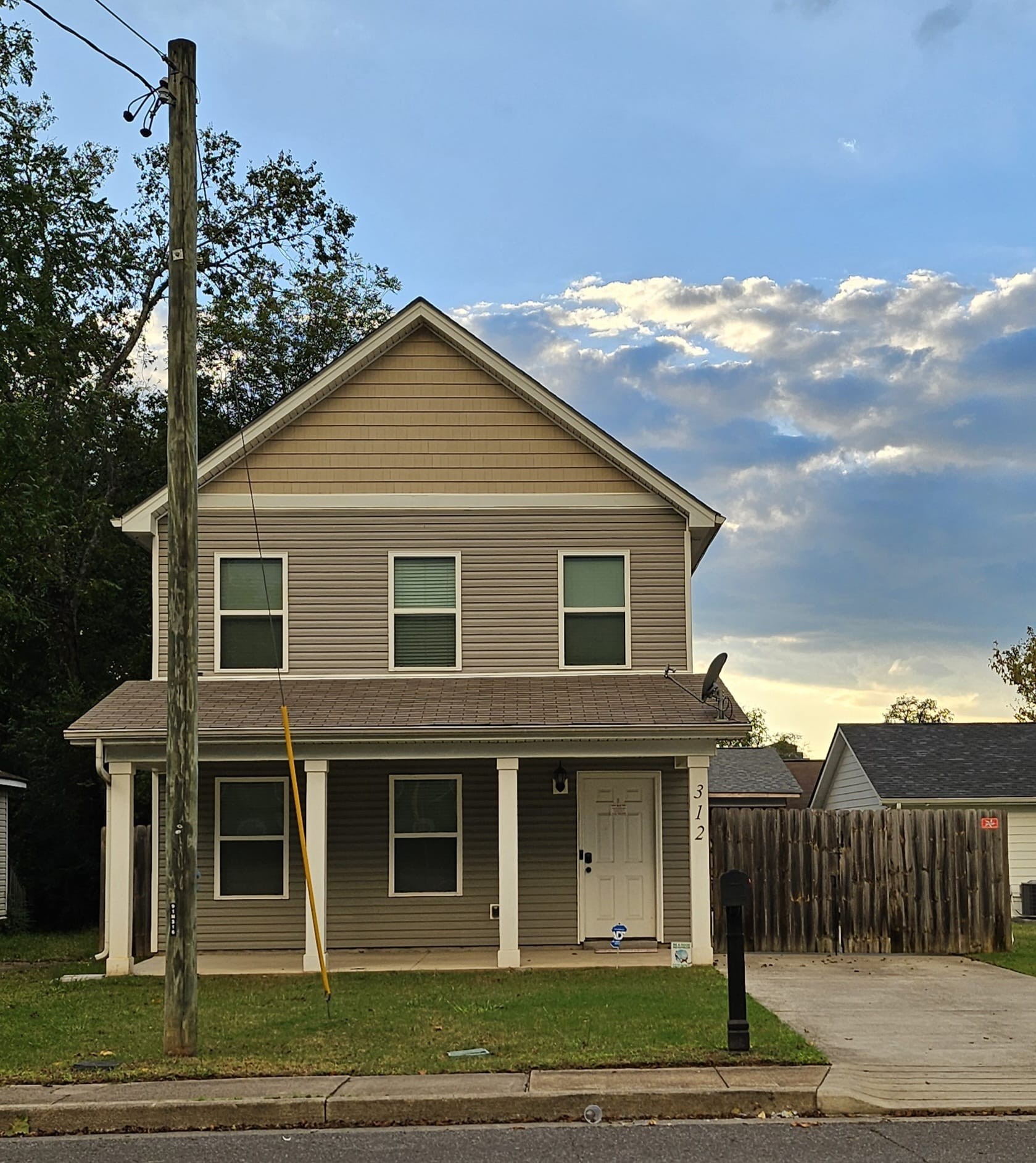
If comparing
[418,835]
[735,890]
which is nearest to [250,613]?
[418,835]

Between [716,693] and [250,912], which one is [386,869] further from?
[716,693]

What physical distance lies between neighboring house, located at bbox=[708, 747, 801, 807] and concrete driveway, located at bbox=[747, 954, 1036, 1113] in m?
18.3

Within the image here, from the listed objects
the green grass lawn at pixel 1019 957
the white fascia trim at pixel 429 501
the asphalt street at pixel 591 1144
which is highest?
the white fascia trim at pixel 429 501

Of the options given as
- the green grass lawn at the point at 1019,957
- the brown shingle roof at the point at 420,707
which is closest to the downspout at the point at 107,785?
the brown shingle roof at the point at 420,707

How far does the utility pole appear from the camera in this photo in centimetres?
1034

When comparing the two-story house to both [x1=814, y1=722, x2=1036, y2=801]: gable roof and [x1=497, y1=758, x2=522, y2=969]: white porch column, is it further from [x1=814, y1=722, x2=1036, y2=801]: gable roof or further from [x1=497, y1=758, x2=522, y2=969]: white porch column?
[x1=814, y1=722, x2=1036, y2=801]: gable roof

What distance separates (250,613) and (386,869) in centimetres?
382

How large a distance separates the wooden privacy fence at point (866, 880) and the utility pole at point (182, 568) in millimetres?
9307

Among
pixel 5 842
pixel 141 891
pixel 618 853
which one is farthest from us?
pixel 5 842

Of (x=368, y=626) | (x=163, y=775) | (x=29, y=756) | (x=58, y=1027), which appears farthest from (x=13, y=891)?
(x=58, y=1027)

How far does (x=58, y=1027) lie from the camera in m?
12.1

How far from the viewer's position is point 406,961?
671 inches

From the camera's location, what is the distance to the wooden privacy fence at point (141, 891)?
56.3ft

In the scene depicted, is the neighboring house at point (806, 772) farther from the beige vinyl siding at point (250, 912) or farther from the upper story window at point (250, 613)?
the upper story window at point (250, 613)
